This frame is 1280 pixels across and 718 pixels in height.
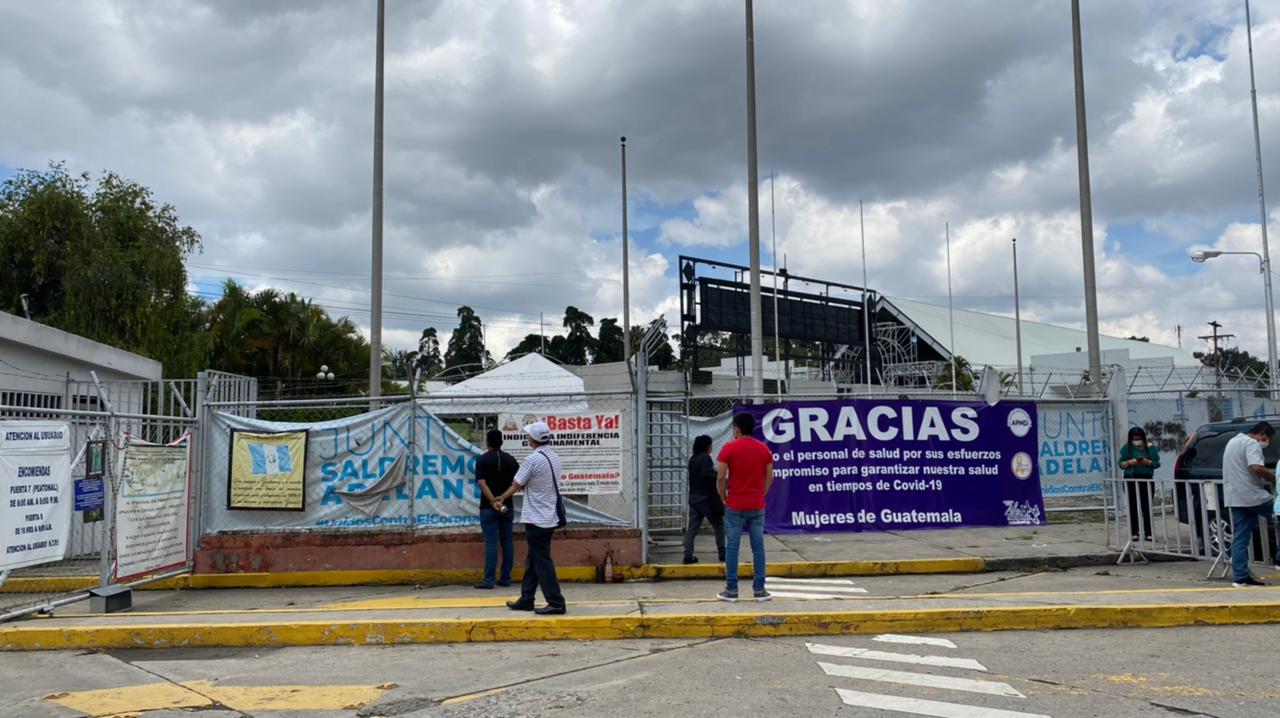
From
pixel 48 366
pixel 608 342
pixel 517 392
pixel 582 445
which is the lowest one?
pixel 582 445

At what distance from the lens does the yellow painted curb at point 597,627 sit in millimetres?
7586

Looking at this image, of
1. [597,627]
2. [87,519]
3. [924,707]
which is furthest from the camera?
[87,519]

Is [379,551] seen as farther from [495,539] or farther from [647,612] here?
[647,612]

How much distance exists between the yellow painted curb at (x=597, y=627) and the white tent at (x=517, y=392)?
3.22 metres

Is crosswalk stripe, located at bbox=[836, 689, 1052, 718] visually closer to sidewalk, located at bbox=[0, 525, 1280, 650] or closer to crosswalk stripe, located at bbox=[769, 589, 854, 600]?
sidewalk, located at bbox=[0, 525, 1280, 650]

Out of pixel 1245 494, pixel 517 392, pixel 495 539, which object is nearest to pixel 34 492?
pixel 495 539

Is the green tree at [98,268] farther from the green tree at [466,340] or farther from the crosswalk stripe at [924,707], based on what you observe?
the green tree at [466,340]

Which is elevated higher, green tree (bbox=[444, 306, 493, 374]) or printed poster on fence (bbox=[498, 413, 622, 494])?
green tree (bbox=[444, 306, 493, 374])

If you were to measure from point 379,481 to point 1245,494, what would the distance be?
9.40 metres

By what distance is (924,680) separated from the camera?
20.0 ft

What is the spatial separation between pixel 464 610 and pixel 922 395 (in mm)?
8283

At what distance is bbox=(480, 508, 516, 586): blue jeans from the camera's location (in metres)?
9.98

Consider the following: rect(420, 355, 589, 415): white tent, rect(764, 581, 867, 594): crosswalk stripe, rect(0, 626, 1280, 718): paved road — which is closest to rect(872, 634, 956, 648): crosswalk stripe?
rect(0, 626, 1280, 718): paved road

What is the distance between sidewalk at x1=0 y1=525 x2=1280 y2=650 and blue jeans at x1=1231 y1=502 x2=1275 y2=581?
245 mm
